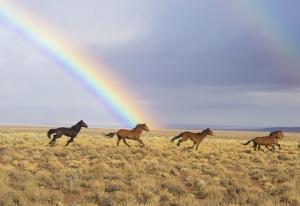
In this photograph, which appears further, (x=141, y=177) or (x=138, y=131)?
(x=138, y=131)

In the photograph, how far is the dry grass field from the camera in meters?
17.4

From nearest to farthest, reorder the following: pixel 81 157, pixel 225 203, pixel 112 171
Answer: pixel 225 203
pixel 112 171
pixel 81 157

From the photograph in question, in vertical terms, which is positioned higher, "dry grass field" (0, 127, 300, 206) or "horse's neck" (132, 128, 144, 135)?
"horse's neck" (132, 128, 144, 135)

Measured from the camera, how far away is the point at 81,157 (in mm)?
26891

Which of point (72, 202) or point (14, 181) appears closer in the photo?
point (72, 202)

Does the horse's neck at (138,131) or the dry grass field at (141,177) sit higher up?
the horse's neck at (138,131)

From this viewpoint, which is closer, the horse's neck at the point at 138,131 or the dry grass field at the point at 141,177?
the dry grass field at the point at 141,177

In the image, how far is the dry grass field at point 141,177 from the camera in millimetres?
17359

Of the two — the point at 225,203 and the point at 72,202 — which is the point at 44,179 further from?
the point at 225,203

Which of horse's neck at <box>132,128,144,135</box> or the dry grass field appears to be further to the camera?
horse's neck at <box>132,128,144,135</box>

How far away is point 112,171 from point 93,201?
5.25 metres

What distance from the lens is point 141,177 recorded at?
21.2 meters

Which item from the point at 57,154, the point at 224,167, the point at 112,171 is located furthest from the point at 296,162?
the point at 57,154

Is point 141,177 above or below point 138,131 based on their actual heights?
below
